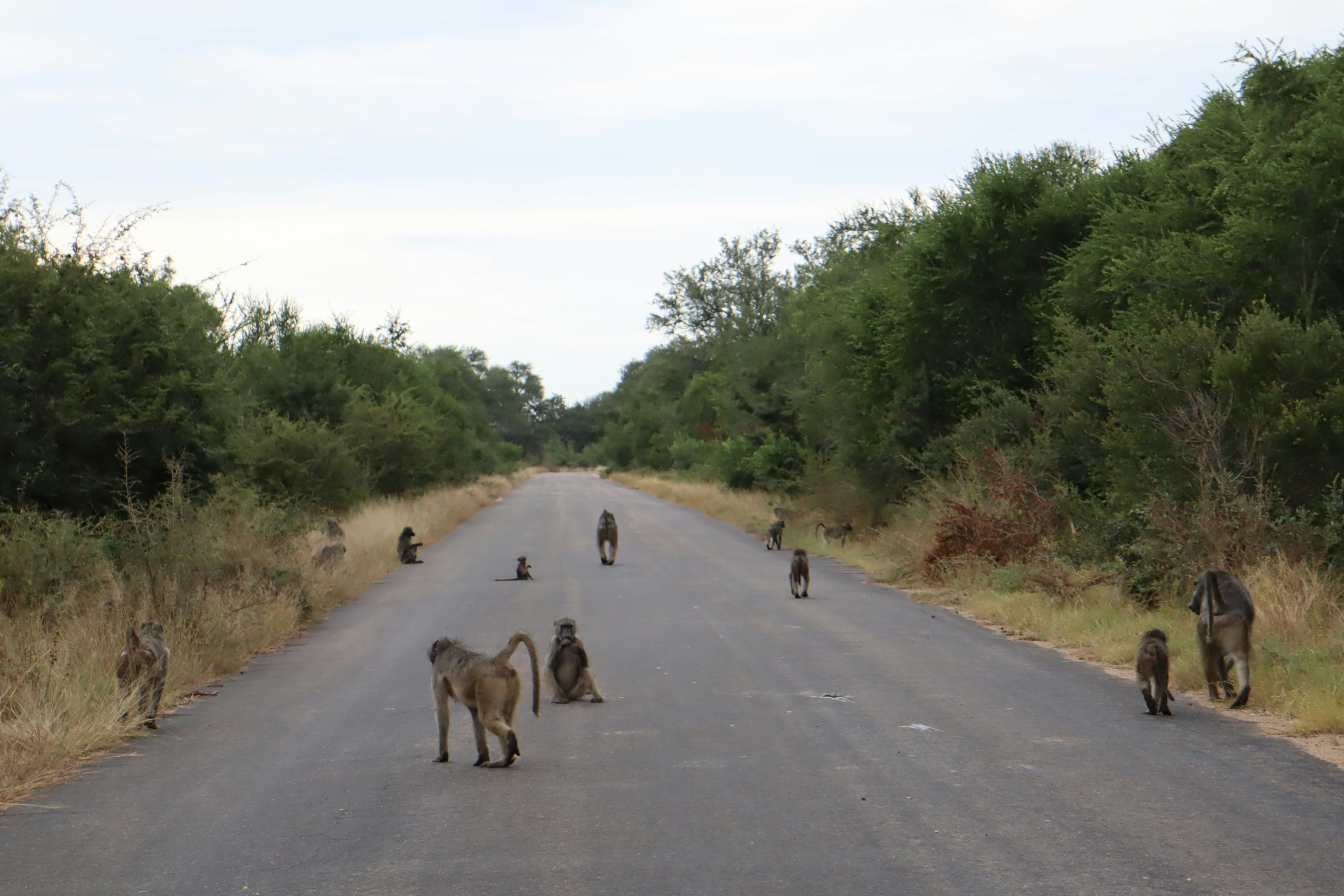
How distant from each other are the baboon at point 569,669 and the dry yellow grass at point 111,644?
10.4 ft

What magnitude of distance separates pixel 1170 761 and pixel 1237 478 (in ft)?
22.3

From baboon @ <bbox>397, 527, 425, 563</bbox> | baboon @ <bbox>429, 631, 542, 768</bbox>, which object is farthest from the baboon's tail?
baboon @ <bbox>397, 527, 425, 563</bbox>

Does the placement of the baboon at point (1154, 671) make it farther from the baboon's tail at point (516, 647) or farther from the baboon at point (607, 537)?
the baboon at point (607, 537)

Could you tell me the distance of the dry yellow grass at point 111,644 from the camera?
826 centimetres

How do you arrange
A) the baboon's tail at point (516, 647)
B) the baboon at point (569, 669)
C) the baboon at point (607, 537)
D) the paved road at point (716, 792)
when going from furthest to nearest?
the baboon at point (607, 537) → the baboon at point (569, 669) → the baboon's tail at point (516, 647) → the paved road at point (716, 792)

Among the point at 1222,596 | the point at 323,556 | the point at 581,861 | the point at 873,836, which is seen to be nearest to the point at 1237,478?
the point at 1222,596

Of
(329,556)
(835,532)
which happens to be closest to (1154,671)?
(329,556)

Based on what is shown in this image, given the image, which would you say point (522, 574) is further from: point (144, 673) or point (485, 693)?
point (485, 693)

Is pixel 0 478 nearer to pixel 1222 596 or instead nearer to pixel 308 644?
pixel 308 644

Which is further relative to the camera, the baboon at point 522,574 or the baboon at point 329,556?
the baboon at point 522,574

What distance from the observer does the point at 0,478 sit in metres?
15.7

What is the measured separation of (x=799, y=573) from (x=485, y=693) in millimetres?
Result: 10622

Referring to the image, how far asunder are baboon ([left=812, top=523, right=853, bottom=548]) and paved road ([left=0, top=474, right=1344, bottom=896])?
51.3 ft

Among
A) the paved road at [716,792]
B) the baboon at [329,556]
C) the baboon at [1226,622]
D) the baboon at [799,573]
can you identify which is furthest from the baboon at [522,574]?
the baboon at [1226,622]
